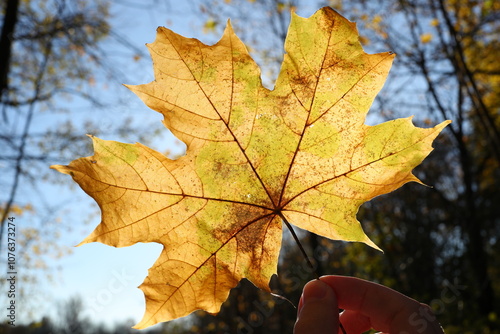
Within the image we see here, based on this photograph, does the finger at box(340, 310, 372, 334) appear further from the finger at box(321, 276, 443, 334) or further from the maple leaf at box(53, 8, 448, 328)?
the maple leaf at box(53, 8, 448, 328)

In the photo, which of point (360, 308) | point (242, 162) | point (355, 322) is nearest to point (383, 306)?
point (360, 308)

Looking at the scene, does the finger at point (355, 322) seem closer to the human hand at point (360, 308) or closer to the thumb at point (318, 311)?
the human hand at point (360, 308)

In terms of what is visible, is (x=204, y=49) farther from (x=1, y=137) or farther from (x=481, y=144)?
(x=481, y=144)

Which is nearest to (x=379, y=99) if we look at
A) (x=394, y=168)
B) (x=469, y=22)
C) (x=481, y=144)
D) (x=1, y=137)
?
(x=469, y=22)

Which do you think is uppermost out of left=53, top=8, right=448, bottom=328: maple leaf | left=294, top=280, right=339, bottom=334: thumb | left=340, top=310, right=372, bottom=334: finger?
left=53, top=8, right=448, bottom=328: maple leaf

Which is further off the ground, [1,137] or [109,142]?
[1,137]

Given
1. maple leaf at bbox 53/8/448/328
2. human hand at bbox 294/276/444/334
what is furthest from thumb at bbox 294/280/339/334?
maple leaf at bbox 53/8/448/328

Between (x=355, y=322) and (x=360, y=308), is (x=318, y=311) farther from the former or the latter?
(x=355, y=322)
